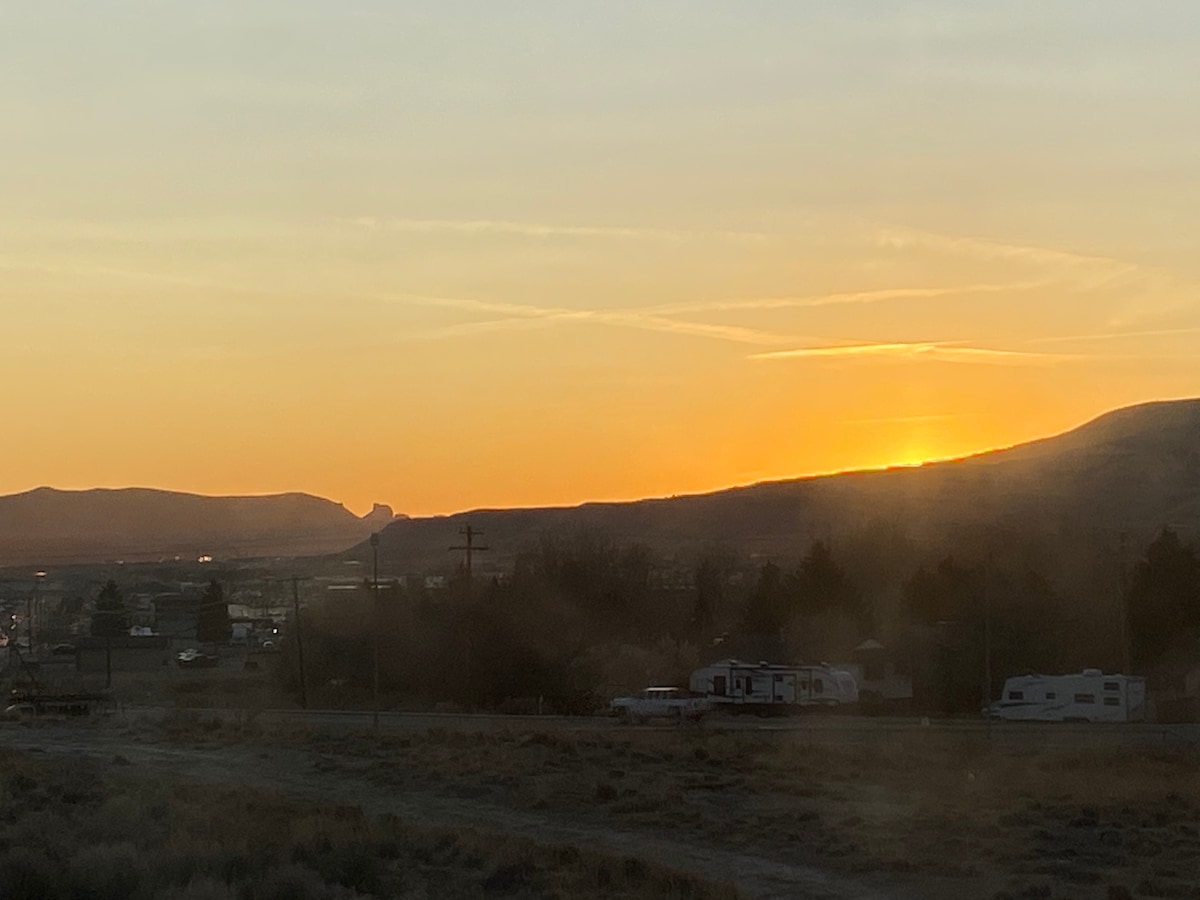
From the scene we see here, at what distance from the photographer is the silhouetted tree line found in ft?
227

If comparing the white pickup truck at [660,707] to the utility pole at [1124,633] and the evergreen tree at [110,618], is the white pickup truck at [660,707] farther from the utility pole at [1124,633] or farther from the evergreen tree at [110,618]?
the evergreen tree at [110,618]

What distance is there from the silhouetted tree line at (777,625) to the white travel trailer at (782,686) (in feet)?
10.6

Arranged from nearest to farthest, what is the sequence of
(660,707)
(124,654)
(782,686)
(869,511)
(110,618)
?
1. (660,707)
2. (782,686)
3. (124,654)
4. (110,618)
5. (869,511)

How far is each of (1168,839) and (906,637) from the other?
46.7 metres

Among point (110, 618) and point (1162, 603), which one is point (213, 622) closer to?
point (110, 618)

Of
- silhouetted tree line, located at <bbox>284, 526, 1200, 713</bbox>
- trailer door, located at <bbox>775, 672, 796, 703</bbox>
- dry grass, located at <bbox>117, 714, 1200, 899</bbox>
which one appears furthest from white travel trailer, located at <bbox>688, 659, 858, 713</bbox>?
dry grass, located at <bbox>117, 714, 1200, 899</bbox>

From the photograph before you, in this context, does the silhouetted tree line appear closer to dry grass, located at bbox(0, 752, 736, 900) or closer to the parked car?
the parked car

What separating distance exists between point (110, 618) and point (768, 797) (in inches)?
2837

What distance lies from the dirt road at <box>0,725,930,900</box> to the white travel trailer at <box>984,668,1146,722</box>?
27.9m

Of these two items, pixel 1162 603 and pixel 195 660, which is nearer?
pixel 1162 603

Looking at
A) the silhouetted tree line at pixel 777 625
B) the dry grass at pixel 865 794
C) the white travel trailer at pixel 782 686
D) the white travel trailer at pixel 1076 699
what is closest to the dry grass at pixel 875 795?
the dry grass at pixel 865 794

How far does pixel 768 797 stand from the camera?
1319 inches

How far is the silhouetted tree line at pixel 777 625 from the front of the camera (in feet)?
227

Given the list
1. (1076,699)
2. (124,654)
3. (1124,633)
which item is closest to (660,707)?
(1076,699)
